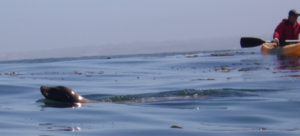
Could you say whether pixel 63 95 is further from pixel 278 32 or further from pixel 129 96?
pixel 278 32

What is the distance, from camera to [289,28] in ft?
77.7

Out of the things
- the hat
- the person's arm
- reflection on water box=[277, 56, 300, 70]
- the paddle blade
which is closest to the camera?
reflection on water box=[277, 56, 300, 70]

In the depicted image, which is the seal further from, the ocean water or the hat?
the hat

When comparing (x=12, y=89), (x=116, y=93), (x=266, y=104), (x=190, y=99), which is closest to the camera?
(x=266, y=104)

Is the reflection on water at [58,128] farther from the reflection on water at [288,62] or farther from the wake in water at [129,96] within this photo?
the reflection on water at [288,62]

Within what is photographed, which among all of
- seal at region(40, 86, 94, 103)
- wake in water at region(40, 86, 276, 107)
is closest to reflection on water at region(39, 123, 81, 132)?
wake in water at region(40, 86, 276, 107)

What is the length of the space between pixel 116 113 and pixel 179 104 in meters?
1.68

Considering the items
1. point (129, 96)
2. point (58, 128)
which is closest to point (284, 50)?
point (129, 96)

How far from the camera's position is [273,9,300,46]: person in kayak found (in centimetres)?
2309

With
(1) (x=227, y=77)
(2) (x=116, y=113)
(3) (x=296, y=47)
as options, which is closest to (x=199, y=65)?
(3) (x=296, y=47)

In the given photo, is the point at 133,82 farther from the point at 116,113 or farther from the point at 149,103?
the point at 116,113

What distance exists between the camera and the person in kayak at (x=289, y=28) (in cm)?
2309

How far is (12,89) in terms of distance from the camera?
15.3 m

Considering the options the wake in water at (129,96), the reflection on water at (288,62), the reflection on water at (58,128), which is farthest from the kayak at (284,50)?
the reflection on water at (58,128)
